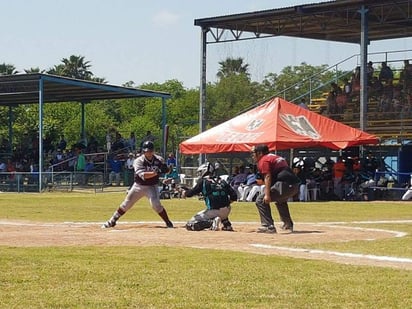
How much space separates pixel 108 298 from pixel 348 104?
32335mm

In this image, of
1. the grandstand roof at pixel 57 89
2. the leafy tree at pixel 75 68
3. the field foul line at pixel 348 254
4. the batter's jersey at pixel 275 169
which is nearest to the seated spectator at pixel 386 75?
the grandstand roof at pixel 57 89

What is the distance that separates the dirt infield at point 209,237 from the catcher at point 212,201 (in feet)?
1.09

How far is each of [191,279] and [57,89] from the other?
133 ft

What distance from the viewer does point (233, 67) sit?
44.7m

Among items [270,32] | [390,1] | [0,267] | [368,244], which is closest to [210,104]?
[270,32]

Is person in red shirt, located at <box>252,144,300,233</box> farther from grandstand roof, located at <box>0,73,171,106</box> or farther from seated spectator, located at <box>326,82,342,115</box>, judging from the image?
grandstand roof, located at <box>0,73,171,106</box>

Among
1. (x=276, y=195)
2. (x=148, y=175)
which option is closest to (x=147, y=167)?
(x=148, y=175)

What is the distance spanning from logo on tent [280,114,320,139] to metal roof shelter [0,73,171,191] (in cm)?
1293

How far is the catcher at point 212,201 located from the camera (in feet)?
56.4

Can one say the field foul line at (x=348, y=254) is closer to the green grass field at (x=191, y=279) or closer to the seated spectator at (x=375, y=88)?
the green grass field at (x=191, y=279)

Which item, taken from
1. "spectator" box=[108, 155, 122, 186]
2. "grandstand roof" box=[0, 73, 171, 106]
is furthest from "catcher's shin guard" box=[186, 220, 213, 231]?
"grandstand roof" box=[0, 73, 171, 106]

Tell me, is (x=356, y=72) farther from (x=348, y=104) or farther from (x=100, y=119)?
(x=100, y=119)

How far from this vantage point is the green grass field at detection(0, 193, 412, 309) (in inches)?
329

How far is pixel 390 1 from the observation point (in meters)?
35.6
